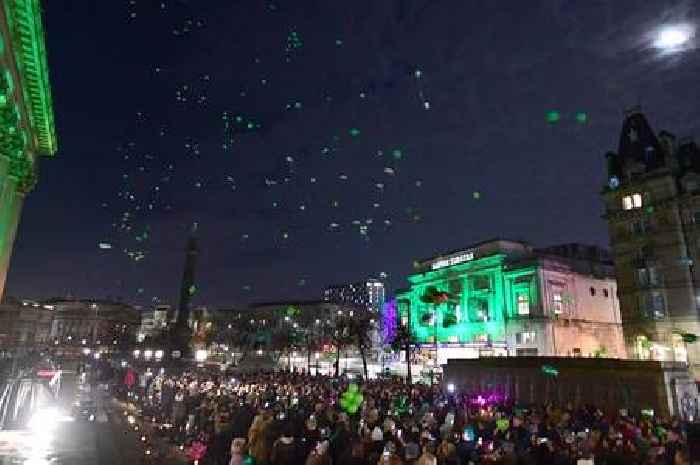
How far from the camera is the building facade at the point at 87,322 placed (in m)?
154

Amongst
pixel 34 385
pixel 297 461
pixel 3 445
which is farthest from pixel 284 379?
pixel 297 461

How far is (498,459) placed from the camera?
1052 cm

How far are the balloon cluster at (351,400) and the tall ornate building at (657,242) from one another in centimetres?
3082

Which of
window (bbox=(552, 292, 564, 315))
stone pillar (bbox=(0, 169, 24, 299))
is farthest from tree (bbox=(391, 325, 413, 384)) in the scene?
stone pillar (bbox=(0, 169, 24, 299))

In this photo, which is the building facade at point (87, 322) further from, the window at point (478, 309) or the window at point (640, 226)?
the window at point (640, 226)

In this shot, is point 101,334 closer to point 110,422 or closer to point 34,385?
point 34,385

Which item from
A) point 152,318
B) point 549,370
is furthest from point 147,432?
point 152,318

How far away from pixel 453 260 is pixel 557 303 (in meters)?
20.2

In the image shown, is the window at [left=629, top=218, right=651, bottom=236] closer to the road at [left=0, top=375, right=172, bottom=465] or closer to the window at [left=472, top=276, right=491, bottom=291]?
the window at [left=472, top=276, right=491, bottom=291]

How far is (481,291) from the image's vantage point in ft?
230

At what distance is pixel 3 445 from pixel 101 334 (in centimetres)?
16151

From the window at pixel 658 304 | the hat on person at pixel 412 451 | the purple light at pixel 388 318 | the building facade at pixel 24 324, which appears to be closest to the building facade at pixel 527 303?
the window at pixel 658 304

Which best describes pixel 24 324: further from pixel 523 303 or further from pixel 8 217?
pixel 8 217

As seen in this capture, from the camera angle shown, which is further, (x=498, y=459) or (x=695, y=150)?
(x=695, y=150)
